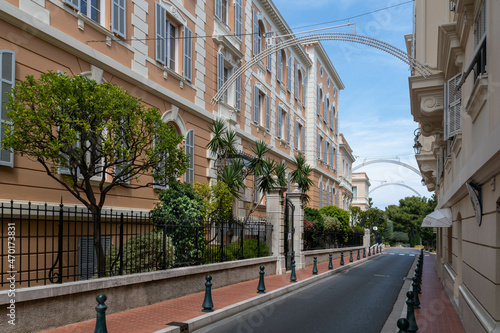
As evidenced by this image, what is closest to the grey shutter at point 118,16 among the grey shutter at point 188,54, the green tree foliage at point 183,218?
the grey shutter at point 188,54

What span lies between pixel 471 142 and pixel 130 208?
31.5ft

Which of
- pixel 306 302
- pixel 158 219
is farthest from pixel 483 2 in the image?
pixel 158 219

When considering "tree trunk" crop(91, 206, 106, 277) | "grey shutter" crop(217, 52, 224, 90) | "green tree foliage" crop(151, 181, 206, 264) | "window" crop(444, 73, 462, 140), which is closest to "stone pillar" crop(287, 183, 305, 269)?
"grey shutter" crop(217, 52, 224, 90)

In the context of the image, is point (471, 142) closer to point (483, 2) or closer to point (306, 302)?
point (483, 2)

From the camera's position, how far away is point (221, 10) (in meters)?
21.2

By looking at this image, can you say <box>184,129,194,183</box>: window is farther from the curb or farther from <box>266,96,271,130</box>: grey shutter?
<box>266,96,271,130</box>: grey shutter

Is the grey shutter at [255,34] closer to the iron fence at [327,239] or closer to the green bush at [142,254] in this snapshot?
the iron fence at [327,239]

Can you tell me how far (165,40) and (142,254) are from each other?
8.50 metres

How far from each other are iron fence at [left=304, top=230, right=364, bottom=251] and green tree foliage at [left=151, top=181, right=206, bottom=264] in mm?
11795

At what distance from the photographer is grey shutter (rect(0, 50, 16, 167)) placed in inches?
368

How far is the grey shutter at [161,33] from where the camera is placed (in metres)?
15.7

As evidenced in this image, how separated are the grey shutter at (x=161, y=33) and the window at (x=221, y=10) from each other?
4.83 meters

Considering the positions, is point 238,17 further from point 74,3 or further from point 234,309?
point 234,309

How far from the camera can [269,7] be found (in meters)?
27.5
